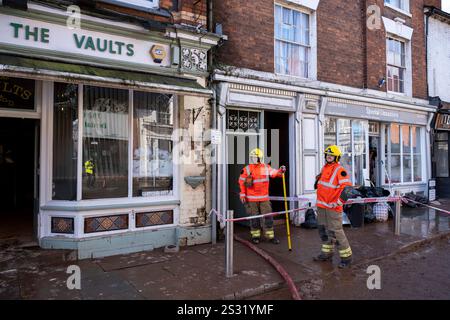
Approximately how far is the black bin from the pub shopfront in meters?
3.66

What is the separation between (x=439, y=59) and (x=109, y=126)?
490 inches

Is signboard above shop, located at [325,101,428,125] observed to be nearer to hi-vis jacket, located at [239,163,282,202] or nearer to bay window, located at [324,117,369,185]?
bay window, located at [324,117,369,185]

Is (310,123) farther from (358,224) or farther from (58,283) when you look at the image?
(58,283)

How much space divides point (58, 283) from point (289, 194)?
228 inches

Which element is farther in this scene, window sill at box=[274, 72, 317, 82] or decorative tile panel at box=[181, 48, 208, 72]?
window sill at box=[274, 72, 317, 82]

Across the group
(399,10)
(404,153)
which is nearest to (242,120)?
(404,153)

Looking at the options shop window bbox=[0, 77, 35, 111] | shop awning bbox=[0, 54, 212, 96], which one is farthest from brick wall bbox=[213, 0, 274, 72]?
shop window bbox=[0, 77, 35, 111]

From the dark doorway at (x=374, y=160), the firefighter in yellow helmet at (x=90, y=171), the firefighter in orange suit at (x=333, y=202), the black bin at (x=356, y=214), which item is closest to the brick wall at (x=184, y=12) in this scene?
the firefighter in yellow helmet at (x=90, y=171)

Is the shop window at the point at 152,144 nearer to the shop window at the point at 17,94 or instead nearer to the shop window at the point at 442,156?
the shop window at the point at 17,94

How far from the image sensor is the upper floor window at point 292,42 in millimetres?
8828

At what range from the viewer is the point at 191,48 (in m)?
6.99

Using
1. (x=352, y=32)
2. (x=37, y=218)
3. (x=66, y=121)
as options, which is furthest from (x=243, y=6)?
(x=37, y=218)

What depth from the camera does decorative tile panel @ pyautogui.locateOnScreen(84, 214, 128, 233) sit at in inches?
239
